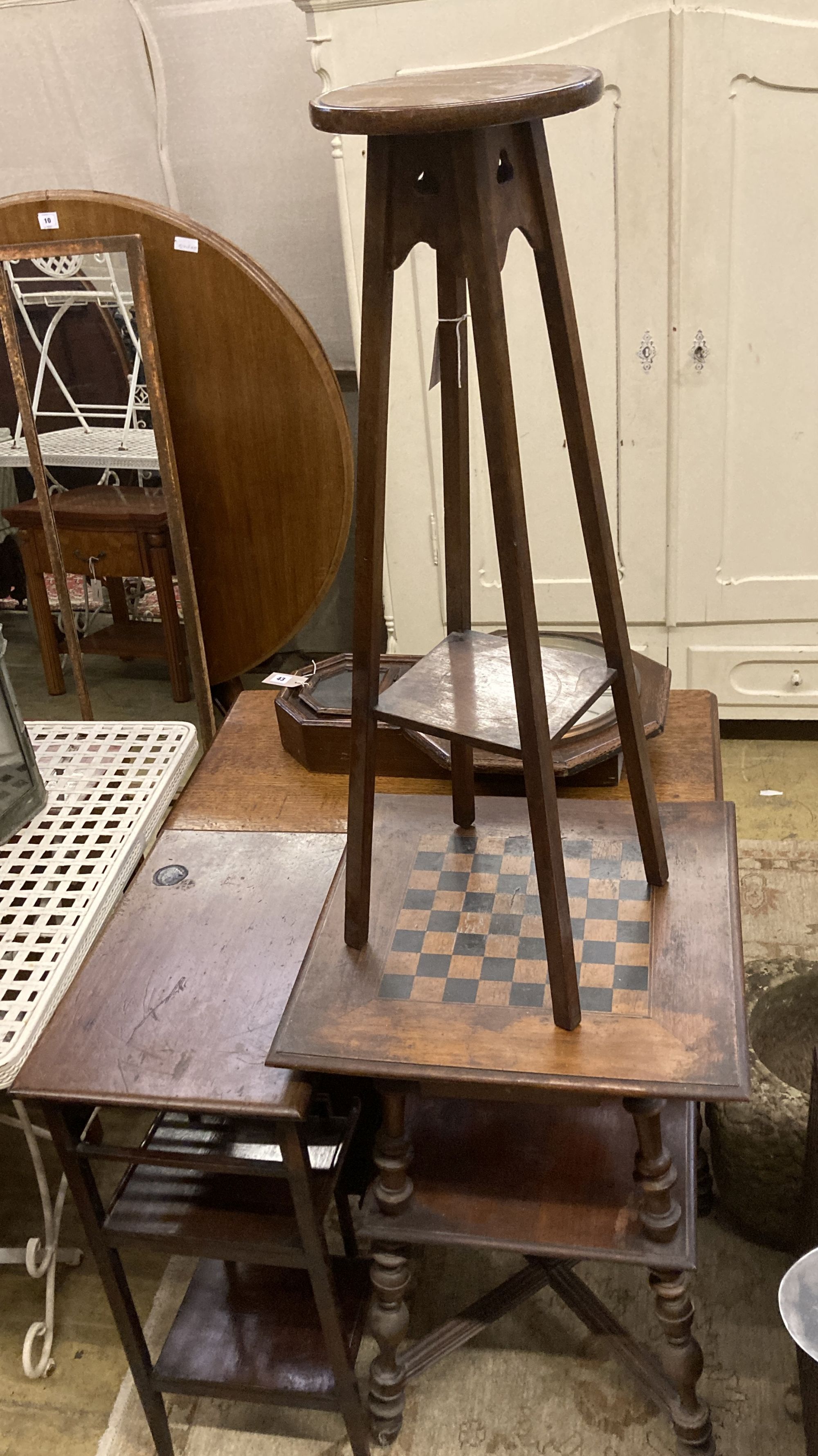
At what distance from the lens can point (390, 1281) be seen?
60.9 inches

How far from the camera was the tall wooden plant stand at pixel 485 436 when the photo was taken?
1.05m

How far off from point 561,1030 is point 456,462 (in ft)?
2.21

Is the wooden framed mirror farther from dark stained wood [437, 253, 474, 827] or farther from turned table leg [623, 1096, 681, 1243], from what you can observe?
turned table leg [623, 1096, 681, 1243]

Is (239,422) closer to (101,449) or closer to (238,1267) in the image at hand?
(101,449)

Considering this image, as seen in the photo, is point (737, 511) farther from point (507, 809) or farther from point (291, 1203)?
point (291, 1203)

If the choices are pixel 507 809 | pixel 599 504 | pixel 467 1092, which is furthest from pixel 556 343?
pixel 467 1092

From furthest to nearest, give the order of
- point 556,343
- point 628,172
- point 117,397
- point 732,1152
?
1. point 117,397
2. point 628,172
3. point 732,1152
4. point 556,343

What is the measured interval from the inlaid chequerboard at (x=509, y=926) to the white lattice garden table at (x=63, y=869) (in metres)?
0.57

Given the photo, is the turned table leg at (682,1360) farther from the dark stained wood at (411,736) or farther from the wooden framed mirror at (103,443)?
the wooden framed mirror at (103,443)

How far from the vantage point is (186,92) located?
3287 mm

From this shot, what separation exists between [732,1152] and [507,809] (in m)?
0.62

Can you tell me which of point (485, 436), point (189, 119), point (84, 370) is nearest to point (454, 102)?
point (485, 436)

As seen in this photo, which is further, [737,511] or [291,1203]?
[737,511]

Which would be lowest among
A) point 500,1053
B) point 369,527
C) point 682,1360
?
point 682,1360
